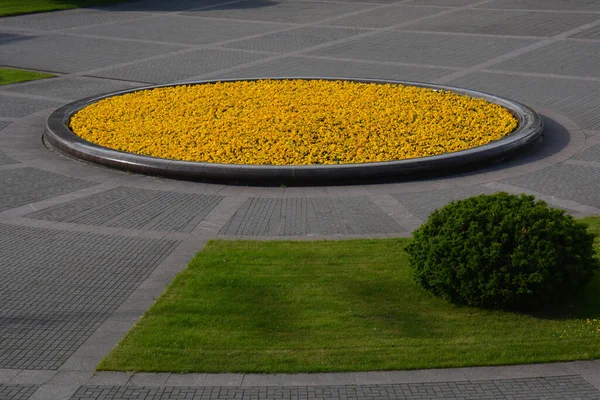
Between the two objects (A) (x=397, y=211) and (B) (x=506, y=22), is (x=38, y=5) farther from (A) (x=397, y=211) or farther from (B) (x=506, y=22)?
(A) (x=397, y=211)

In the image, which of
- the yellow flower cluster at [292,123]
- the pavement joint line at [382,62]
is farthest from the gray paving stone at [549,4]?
the yellow flower cluster at [292,123]

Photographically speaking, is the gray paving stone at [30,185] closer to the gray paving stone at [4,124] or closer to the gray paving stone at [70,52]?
the gray paving stone at [4,124]

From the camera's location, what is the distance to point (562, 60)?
25.2 meters

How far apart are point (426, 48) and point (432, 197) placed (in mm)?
15399

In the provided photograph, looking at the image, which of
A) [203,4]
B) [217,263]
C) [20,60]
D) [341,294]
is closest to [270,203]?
[217,263]

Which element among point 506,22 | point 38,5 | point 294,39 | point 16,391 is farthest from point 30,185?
point 38,5

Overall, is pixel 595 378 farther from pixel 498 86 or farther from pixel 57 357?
pixel 498 86

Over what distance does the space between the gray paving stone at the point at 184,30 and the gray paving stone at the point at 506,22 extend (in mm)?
6432

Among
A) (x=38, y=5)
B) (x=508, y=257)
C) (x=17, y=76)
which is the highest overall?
(x=508, y=257)

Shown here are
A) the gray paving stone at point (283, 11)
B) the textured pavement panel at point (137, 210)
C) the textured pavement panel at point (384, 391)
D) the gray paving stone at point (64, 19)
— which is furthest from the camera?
the gray paving stone at point (283, 11)

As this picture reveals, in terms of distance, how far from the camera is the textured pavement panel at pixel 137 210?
40.9 feet

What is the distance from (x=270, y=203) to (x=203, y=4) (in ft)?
95.8

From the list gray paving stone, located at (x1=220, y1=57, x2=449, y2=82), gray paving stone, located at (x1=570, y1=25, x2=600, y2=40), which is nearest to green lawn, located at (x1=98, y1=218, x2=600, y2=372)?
gray paving stone, located at (x1=220, y1=57, x2=449, y2=82)

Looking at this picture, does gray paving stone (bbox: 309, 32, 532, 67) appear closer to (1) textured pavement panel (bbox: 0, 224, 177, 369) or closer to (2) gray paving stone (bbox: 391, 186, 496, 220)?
(2) gray paving stone (bbox: 391, 186, 496, 220)
